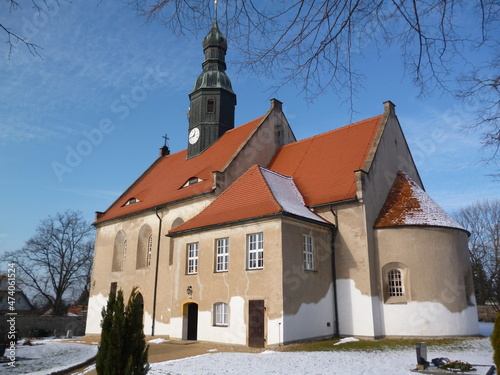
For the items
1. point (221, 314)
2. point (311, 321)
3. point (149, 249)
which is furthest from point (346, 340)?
point (149, 249)

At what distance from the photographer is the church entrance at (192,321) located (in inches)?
734

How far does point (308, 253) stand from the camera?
56.7 feet

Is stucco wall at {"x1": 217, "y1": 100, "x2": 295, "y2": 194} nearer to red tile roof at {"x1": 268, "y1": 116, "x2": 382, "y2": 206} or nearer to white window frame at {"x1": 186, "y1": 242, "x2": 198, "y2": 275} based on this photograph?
red tile roof at {"x1": 268, "y1": 116, "x2": 382, "y2": 206}

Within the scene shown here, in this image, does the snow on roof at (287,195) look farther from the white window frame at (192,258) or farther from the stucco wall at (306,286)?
the white window frame at (192,258)

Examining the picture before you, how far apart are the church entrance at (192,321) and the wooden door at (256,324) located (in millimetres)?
3698

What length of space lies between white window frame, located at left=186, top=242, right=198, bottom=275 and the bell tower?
10783 mm

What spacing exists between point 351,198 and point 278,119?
973 centimetres

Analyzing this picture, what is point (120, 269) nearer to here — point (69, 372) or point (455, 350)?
point (69, 372)

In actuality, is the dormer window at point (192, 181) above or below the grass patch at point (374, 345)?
above

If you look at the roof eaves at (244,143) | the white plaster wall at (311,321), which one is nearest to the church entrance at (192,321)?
the white plaster wall at (311,321)

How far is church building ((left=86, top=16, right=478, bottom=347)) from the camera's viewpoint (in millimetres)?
16219

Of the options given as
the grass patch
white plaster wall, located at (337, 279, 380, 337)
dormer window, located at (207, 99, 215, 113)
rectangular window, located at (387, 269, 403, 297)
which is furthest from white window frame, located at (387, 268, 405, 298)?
dormer window, located at (207, 99, 215, 113)

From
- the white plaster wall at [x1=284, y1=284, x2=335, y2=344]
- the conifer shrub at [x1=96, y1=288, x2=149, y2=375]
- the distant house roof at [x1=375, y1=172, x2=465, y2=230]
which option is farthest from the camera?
the distant house roof at [x1=375, y1=172, x2=465, y2=230]

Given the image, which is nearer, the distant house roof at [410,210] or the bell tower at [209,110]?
the distant house roof at [410,210]
